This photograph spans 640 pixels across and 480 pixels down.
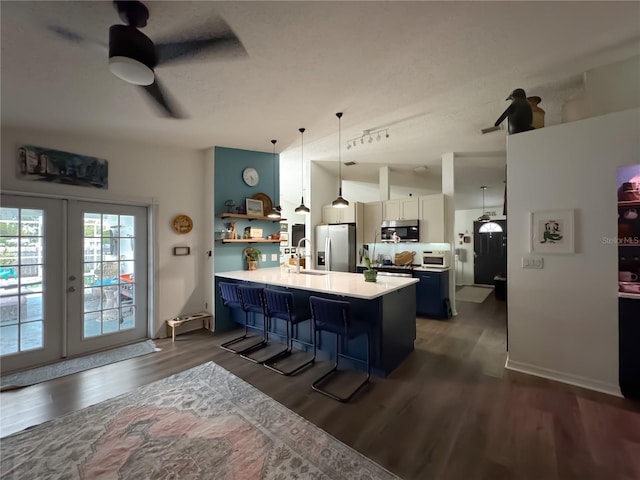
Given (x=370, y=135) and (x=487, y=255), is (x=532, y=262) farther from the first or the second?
(x=487, y=255)

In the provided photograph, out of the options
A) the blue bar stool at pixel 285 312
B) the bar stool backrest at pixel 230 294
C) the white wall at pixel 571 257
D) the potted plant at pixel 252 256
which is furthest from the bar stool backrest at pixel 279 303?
the white wall at pixel 571 257

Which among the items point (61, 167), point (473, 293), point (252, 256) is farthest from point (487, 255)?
point (61, 167)

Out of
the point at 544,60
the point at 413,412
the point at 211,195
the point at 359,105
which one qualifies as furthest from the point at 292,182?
the point at 413,412

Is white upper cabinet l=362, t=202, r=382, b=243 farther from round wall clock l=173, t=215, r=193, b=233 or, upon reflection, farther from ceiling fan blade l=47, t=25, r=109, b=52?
ceiling fan blade l=47, t=25, r=109, b=52

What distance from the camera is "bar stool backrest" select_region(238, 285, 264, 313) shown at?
3.22 metres

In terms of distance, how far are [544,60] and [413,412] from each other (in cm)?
314

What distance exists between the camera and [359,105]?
9.90 feet

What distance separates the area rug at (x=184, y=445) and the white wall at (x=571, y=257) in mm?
2191

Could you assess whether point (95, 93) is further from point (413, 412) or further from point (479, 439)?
point (479, 439)

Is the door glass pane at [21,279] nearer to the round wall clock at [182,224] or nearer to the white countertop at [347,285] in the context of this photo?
the round wall clock at [182,224]

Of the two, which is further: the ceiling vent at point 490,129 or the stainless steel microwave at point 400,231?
the stainless steel microwave at point 400,231

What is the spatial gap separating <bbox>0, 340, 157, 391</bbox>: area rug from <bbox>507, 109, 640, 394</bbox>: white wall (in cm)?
439

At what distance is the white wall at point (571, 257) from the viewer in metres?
2.39

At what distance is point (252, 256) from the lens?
446cm
